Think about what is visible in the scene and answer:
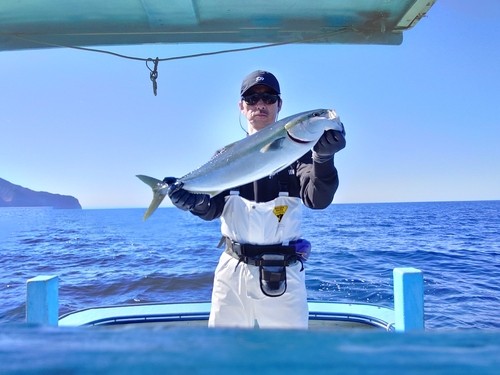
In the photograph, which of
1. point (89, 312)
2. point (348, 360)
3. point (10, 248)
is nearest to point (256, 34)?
point (348, 360)

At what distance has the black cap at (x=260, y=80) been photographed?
9.55ft

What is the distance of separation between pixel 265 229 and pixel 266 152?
65cm

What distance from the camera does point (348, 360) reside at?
0.52 meters

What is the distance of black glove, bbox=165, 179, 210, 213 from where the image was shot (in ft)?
9.42

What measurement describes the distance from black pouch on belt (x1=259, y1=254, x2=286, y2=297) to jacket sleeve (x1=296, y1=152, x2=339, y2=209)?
1.75 ft

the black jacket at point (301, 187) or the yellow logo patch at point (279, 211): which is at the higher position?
the black jacket at point (301, 187)

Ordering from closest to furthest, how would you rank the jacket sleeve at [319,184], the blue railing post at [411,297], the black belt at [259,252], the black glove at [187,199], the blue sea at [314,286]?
1. the blue sea at [314,286]
2. the jacket sleeve at [319,184]
3. the black belt at [259,252]
4. the black glove at [187,199]
5. the blue railing post at [411,297]

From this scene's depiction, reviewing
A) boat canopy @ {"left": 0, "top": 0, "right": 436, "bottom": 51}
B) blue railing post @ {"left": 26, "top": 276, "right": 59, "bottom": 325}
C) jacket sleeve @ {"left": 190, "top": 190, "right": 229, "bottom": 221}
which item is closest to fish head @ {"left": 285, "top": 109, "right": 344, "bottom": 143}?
jacket sleeve @ {"left": 190, "top": 190, "right": 229, "bottom": 221}

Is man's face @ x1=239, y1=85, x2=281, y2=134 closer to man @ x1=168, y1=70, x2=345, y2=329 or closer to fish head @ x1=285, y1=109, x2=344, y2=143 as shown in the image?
man @ x1=168, y1=70, x2=345, y2=329

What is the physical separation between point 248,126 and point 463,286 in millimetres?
10854

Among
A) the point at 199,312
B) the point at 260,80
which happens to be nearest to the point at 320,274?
the point at 199,312

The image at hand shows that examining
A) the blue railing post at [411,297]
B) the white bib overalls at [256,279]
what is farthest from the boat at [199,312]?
the white bib overalls at [256,279]

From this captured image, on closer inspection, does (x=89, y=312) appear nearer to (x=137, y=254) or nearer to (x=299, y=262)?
(x=299, y=262)

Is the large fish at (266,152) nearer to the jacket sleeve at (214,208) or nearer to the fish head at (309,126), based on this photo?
the fish head at (309,126)
